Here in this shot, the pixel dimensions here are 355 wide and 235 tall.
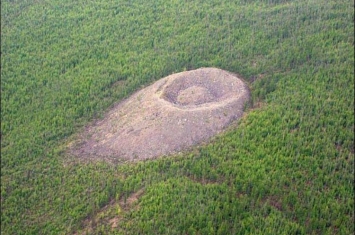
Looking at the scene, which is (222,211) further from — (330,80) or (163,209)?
(330,80)

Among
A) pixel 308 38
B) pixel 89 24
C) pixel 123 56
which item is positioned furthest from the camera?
pixel 89 24

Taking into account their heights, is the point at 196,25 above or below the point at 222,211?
above

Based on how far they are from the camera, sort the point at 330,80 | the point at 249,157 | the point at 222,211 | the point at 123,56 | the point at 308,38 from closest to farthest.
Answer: the point at 222,211 < the point at 249,157 < the point at 330,80 < the point at 308,38 < the point at 123,56

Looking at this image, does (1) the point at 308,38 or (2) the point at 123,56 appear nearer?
(1) the point at 308,38

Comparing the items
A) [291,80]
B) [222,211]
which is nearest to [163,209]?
[222,211]

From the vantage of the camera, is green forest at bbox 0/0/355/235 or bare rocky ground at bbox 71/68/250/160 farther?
bare rocky ground at bbox 71/68/250/160
